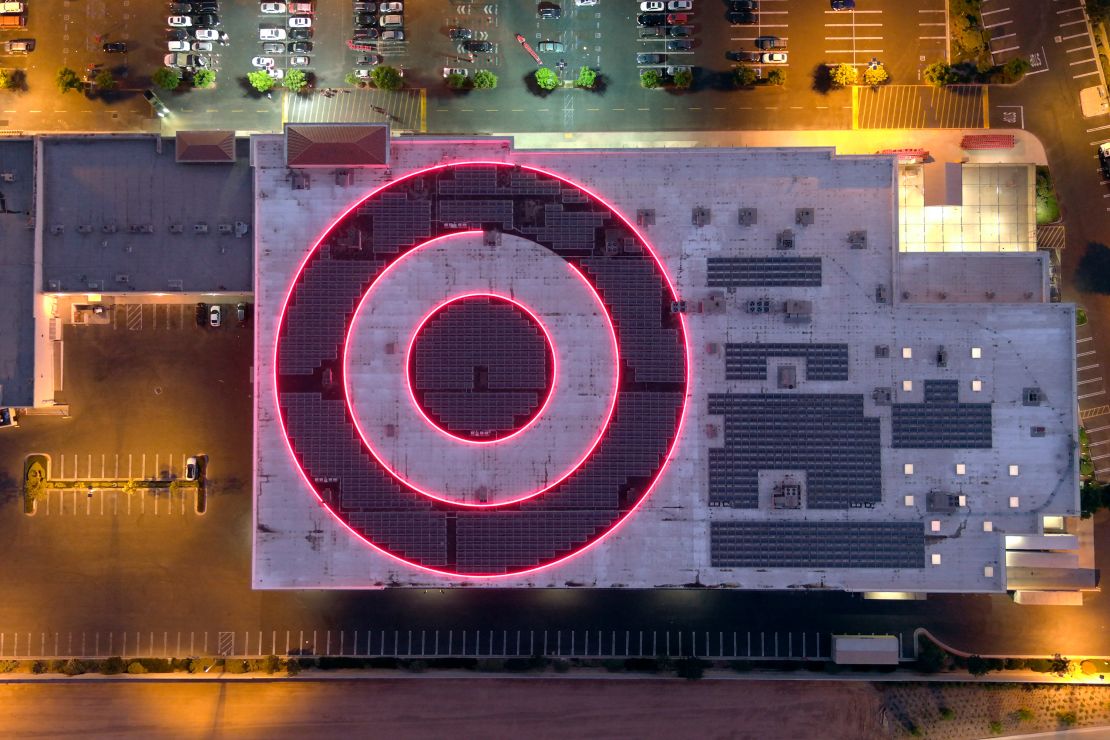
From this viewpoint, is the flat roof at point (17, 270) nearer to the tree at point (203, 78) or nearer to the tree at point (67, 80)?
the tree at point (67, 80)

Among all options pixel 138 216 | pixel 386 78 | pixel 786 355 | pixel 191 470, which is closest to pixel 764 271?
pixel 786 355

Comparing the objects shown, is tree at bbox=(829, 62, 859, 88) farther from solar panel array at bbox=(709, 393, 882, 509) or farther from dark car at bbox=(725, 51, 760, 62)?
solar panel array at bbox=(709, 393, 882, 509)

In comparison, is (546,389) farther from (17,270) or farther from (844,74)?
(17,270)

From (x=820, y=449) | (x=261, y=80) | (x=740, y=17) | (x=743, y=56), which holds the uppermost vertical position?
(x=740, y=17)

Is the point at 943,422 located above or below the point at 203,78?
below

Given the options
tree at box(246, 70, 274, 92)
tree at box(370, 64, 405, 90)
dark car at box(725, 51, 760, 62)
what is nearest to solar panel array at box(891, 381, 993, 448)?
dark car at box(725, 51, 760, 62)

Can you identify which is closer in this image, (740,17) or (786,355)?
(786,355)
